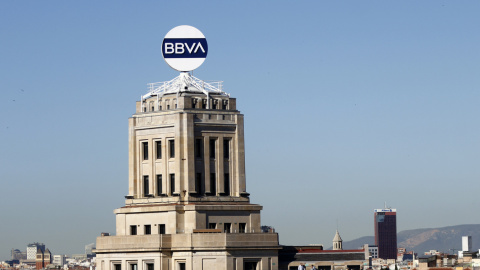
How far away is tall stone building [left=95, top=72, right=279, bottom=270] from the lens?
140625 millimetres

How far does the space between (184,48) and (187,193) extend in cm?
1885

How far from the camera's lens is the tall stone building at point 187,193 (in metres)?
141

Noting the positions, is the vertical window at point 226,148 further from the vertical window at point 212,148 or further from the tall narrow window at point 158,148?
the tall narrow window at point 158,148

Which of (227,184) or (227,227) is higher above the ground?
(227,184)

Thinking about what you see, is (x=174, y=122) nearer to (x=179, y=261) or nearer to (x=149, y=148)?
(x=149, y=148)

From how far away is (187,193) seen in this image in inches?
5625

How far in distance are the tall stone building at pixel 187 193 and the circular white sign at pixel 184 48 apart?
2.96 meters

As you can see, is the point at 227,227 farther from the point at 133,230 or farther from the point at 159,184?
the point at 133,230

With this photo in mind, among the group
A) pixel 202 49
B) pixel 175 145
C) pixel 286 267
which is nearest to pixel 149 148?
pixel 175 145

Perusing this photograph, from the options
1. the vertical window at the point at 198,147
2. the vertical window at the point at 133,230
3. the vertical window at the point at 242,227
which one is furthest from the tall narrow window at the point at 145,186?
the vertical window at the point at 242,227

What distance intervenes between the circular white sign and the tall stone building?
2.96 metres

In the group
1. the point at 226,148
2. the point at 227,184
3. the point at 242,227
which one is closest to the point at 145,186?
the point at 227,184

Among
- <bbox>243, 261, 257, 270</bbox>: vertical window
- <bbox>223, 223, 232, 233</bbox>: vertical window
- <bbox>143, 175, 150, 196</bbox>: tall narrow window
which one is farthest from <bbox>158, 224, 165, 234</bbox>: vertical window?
<bbox>243, 261, 257, 270</bbox>: vertical window

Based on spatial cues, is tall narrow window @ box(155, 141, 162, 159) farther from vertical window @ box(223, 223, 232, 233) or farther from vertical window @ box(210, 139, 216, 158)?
vertical window @ box(223, 223, 232, 233)
